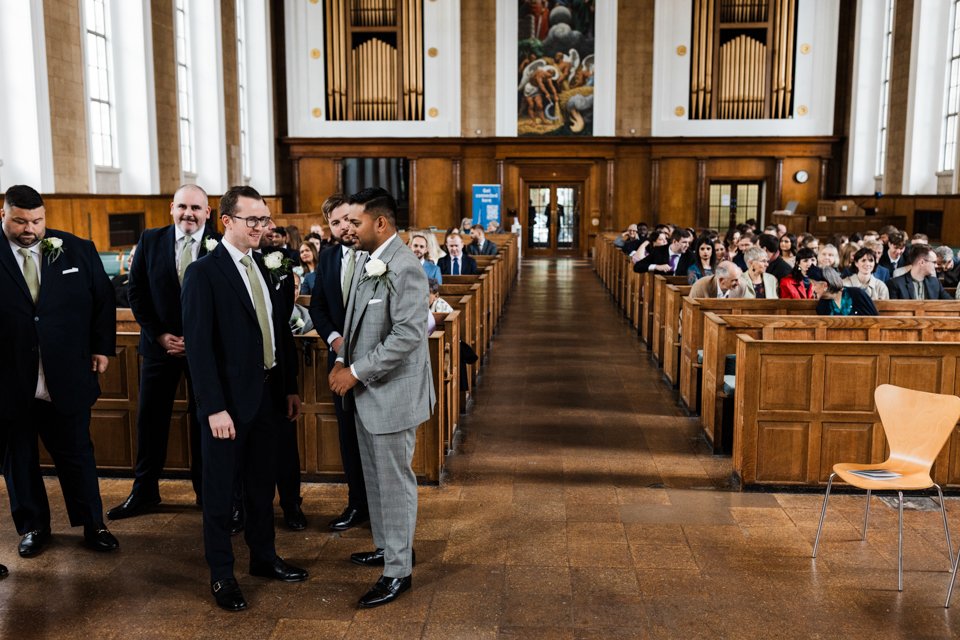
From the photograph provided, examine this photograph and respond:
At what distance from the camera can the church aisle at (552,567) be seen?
11.6ft

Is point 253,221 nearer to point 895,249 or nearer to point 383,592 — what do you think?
point 383,592

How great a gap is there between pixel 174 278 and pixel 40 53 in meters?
8.26

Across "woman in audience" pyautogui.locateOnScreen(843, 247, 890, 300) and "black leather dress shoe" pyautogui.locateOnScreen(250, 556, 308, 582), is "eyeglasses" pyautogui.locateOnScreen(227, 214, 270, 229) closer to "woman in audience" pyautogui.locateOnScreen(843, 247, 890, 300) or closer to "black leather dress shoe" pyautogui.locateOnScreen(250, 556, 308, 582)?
"black leather dress shoe" pyautogui.locateOnScreen(250, 556, 308, 582)

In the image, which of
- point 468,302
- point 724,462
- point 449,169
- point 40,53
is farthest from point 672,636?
point 449,169

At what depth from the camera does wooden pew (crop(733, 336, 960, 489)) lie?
200 inches

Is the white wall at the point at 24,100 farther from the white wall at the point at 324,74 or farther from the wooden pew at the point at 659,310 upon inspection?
the white wall at the point at 324,74

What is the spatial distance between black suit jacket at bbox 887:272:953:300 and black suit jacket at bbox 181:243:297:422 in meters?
5.78

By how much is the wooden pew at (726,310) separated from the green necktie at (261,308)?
414cm

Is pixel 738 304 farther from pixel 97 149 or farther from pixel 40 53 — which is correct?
pixel 97 149

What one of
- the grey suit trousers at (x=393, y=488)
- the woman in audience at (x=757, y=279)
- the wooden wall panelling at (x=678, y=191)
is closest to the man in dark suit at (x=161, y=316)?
the grey suit trousers at (x=393, y=488)

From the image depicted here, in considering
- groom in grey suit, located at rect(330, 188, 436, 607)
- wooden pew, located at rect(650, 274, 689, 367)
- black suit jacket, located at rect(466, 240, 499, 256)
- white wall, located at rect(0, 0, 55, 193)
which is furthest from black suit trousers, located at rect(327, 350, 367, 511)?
black suit jacket, located at rect(466, 240, 499, 256)

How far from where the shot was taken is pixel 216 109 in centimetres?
1814

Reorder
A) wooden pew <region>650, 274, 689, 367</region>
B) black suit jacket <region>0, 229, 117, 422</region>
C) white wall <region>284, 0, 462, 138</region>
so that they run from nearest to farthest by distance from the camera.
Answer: black suit jacket <region>0, 229, 117, 422</region> → wooden pew <region>650, 274, 689, 367</region> → white wall <region>284, 0, 462, 138</region>

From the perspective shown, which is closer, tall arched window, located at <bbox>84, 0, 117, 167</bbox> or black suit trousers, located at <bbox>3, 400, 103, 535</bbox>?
black suit trousers, located at <bbox>3, 400, 103, 535</bbox>
